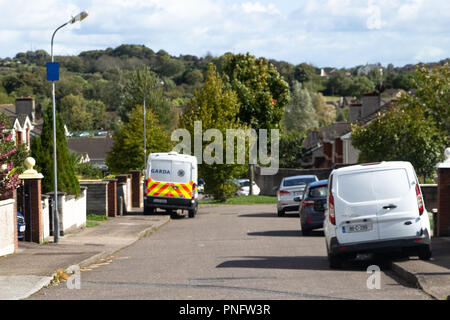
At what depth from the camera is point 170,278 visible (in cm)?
1218

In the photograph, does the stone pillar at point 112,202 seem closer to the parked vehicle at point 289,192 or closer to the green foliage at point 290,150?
the parked vehicle at point 289,192

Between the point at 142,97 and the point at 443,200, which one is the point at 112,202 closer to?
the point at 443,200

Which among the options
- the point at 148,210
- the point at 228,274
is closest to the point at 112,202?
the point at 148,210

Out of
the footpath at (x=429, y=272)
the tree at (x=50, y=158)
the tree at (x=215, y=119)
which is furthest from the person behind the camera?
the tree at (x=215, y=119)

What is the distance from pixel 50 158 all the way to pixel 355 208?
13.4 meters

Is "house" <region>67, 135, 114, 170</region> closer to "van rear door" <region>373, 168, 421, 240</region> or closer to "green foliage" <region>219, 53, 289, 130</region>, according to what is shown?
"green foliage" <region>219, 53, 289, 130</region>

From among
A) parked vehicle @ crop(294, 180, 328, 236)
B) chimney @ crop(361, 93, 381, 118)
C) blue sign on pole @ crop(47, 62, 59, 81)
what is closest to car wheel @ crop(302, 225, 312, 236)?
parked vehicle @ crop(294, 180, 328, 236)

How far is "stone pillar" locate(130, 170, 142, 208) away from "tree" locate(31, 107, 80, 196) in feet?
45.0

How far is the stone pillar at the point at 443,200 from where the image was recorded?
18438 mm

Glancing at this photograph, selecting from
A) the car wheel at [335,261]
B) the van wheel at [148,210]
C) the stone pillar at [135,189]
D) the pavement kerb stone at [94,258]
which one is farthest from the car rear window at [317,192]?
the stone pillar at [135,189]

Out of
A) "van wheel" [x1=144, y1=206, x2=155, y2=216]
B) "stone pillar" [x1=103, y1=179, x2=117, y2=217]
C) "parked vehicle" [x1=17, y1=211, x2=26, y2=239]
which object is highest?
"parked vehicle" [x1=17, y1=211, x2=26, y2=239]

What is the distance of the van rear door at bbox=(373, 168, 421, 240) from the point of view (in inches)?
516

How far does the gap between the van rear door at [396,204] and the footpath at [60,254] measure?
18.2 ft

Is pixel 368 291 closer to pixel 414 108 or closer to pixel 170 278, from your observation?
pixel 170 278
